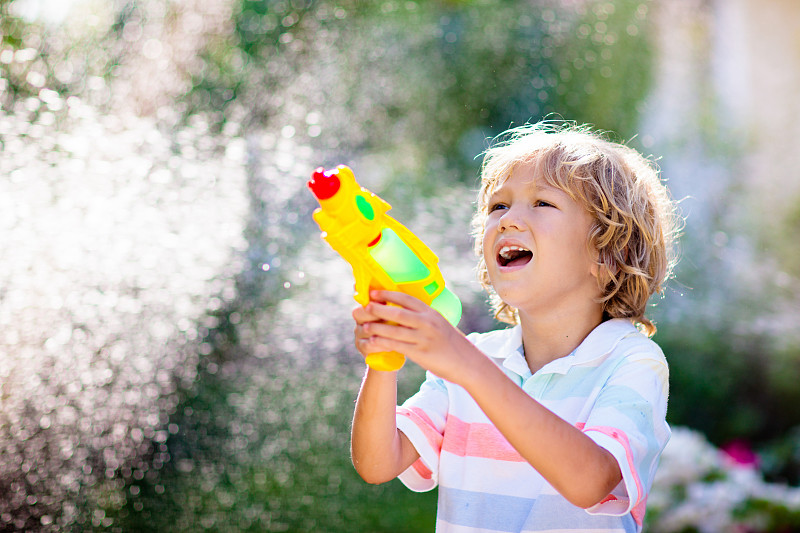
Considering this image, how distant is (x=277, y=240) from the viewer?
6.02 ft

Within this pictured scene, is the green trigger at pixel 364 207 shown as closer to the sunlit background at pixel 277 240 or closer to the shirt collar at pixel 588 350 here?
the shirt collar at pixel 588 350

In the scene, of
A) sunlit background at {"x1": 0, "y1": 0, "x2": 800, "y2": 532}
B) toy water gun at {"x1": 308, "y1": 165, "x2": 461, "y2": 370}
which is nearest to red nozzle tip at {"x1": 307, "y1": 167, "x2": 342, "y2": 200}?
toy water gun at {"x1": 308, "y1": 165, "x2": 461, "y2": 370}

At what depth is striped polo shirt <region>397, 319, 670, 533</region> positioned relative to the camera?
0.78 meters

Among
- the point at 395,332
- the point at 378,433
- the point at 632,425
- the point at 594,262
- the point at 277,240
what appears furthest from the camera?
the point at 277,240

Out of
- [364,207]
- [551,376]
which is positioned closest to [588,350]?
[551,376]

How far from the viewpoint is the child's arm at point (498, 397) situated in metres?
0.66

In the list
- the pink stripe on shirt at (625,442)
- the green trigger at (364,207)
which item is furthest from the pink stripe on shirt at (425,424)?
the green trigger at (364,207)

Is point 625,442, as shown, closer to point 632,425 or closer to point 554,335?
point 632,425

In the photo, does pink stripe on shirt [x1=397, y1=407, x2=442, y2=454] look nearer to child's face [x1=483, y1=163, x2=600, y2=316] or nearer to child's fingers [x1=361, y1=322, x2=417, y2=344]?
child's face [x1=483, y1=163, x2=600, y2=316]

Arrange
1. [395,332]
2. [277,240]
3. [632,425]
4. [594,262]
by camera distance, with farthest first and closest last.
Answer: [277,240]
[594,262]
[632,425]
[395,332]

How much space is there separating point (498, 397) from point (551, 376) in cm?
26

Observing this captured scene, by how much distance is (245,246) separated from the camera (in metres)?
1.81

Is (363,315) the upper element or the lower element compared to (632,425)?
upper

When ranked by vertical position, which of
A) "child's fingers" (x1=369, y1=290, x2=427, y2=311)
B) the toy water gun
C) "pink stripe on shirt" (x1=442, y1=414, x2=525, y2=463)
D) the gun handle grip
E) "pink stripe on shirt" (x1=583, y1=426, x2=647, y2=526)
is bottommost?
"pink stripe on shirt" (x1=442, y1=414, x2=525, y2=463)
